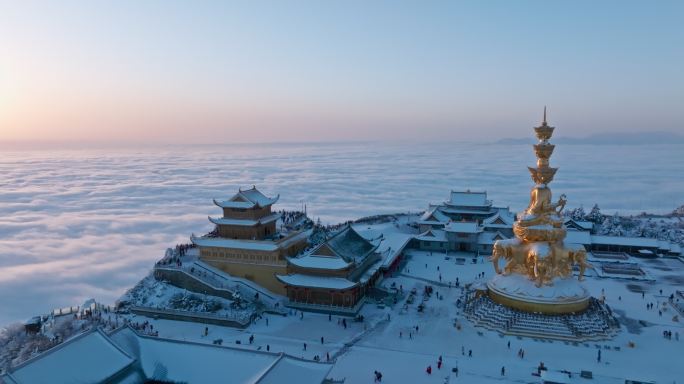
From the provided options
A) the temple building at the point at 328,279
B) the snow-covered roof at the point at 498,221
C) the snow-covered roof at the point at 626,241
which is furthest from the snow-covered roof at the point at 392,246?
the snow-covered roof at the point at 626,241

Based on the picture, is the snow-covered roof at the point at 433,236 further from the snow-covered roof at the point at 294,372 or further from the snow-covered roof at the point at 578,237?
the snow-covered roof at the point at 294,372

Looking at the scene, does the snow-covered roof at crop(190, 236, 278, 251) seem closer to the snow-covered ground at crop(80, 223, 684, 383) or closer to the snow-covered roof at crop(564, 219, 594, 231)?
the snow-covered ground at crop(80, 223, 684, 383)

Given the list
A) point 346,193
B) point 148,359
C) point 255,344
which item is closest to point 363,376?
point 255,344

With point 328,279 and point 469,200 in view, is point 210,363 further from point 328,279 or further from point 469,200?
point 469,200

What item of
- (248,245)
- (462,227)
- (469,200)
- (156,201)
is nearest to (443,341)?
(248,245)

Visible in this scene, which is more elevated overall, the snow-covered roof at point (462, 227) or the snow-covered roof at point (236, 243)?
the snow-covered roof at point (236, 243)

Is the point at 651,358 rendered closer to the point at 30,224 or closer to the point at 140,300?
the point at 140,300
